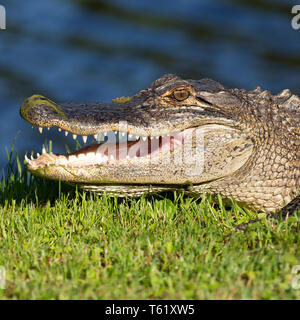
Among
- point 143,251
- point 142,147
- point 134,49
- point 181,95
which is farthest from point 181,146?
point 134,49

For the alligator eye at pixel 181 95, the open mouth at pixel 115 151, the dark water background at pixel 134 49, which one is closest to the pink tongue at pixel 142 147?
the open mouth at pixel 115 151

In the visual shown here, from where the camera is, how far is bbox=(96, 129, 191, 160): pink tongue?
4.31 metres

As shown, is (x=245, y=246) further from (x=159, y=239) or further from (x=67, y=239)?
(x=67, y=239)

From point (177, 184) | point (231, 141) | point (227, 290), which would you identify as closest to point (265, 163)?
point (231, 141)

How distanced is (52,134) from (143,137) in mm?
6593

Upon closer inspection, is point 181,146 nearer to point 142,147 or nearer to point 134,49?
point 142,147

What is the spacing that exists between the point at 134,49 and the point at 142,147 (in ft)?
29.7

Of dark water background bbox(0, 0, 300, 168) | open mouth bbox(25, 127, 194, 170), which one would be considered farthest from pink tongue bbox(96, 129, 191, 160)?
dark water background bbox(0, 0, 300, 168)

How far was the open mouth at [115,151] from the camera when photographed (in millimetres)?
4133

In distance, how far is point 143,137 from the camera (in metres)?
4.21

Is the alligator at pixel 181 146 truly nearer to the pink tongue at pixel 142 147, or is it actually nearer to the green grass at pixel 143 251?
the pink tongue at pixel 142 147

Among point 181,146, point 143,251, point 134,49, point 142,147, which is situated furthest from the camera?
point 134,49

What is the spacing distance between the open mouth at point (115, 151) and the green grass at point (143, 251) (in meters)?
0.35

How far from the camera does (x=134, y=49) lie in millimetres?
13008
